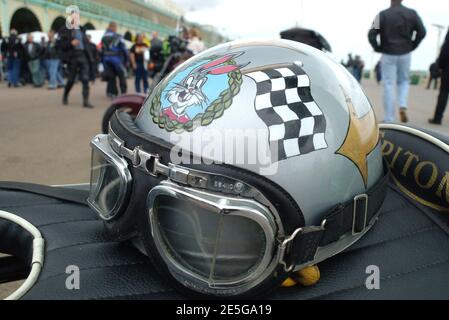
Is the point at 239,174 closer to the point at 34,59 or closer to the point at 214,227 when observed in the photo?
the point at 214,227

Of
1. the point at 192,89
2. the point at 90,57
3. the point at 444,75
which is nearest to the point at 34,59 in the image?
the point at 90,57

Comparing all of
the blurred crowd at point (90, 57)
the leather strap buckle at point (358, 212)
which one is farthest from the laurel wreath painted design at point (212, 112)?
the blurred crowd at point (90, 57)

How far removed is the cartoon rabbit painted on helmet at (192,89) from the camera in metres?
0.96

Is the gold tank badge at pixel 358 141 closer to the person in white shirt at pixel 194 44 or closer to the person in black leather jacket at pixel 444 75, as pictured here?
the person in white shirt at pixel 194 44

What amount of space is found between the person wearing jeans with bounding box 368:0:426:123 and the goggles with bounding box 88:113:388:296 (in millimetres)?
3537

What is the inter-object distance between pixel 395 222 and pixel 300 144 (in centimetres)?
46

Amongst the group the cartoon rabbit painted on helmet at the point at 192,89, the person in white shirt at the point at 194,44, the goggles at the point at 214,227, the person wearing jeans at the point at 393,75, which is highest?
the person in white shirt at the point at 194,44

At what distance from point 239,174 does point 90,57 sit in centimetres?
652

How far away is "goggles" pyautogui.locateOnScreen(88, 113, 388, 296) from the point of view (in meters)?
0.85

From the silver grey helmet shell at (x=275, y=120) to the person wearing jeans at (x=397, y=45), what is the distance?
3.31 m

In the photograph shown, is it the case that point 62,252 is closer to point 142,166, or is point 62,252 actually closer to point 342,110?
point 142,166

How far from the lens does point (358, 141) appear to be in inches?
41.1

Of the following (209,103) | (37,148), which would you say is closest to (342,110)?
(209,103)

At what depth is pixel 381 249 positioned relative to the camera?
3.50 feet
